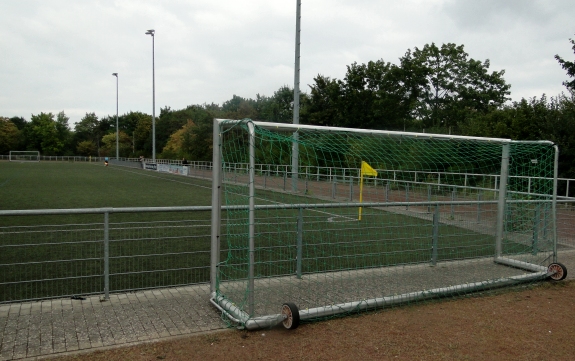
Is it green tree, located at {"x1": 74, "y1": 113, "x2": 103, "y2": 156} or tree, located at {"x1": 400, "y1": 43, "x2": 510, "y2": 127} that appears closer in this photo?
tree, located at {"x1": 400, "y1": 43, "x2": 510, "y2": 127}

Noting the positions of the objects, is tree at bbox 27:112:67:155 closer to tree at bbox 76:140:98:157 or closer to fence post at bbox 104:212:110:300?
tree at bbox 76:140:98:157

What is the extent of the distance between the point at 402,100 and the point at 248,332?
34.2 m

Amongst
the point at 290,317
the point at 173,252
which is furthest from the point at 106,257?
the point at 173,252

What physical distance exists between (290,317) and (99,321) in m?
1.90

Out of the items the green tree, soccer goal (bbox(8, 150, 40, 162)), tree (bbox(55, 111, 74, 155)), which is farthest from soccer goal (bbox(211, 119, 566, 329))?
the green tree

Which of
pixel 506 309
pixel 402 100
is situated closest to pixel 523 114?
pixel 402 100

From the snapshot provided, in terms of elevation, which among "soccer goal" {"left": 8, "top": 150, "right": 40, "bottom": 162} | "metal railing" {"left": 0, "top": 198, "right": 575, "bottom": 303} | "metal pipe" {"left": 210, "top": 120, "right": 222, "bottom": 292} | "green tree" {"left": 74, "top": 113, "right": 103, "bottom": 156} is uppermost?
"green tree" {"left": 74, "top": 113, "right": 103, "bottom": 156}

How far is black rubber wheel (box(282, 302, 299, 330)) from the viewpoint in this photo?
14.4 ft

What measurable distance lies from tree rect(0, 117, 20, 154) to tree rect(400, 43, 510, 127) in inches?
3299

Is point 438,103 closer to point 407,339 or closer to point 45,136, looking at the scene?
point 407,339

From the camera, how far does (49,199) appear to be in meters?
17.1

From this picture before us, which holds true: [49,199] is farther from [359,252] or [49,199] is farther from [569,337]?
[569,337]

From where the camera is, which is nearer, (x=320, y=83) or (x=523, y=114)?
(x=523, y=114)

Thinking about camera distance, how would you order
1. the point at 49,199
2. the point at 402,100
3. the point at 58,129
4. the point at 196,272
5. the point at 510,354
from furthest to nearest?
the point at 58,129 < the point at 402,100 < the point at 49,199 < the point at 196,272 < the point at 510,354
